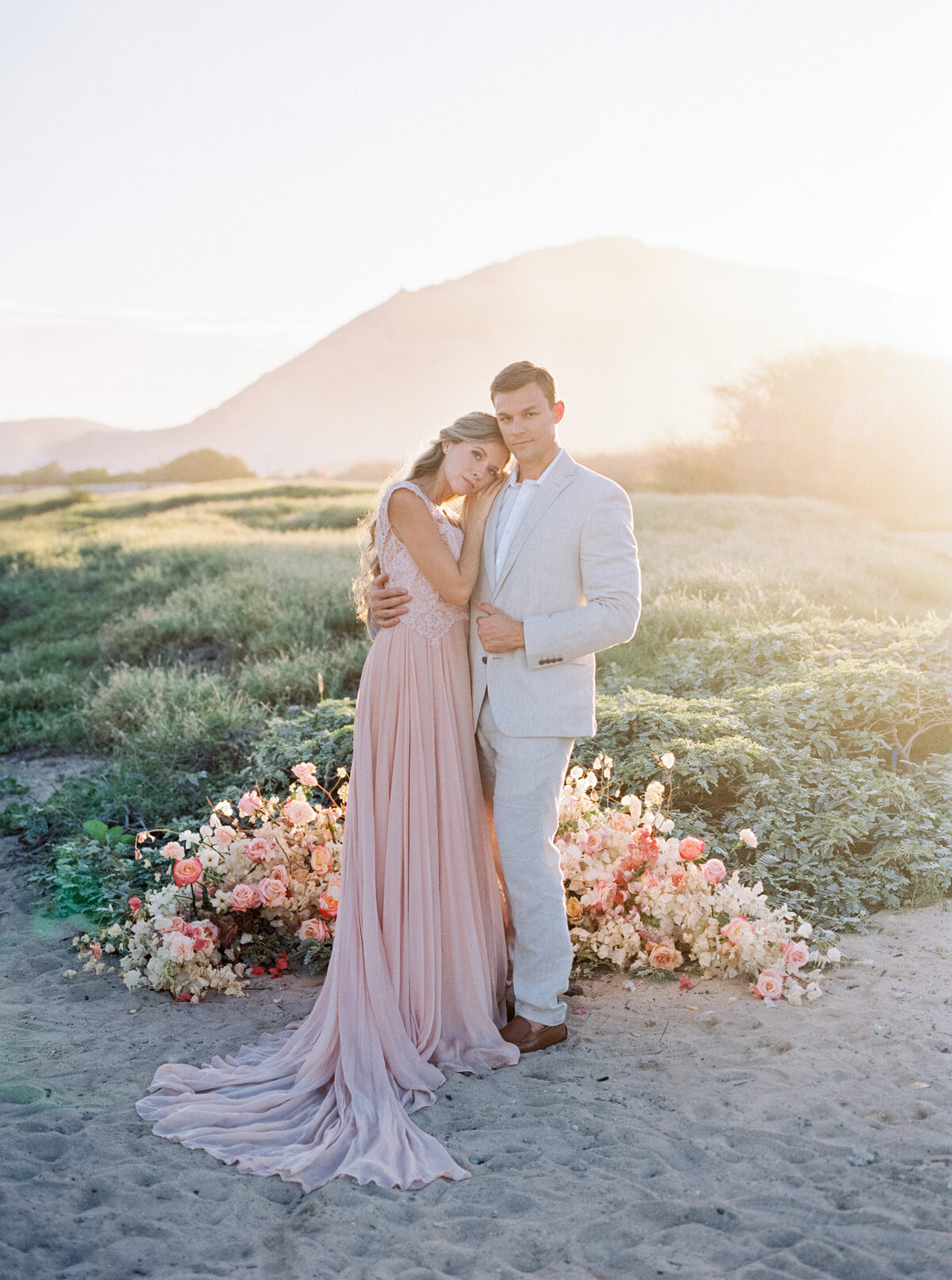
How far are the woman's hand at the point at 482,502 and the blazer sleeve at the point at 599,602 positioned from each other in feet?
1.21

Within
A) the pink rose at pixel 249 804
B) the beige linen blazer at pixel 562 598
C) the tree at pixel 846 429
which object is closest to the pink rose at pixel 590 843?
the beige linen blazer at pixel 562 598

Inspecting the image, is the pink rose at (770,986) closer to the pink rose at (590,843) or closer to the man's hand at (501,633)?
the pink rose at (590,843)

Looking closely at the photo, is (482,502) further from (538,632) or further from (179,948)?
(179,948)

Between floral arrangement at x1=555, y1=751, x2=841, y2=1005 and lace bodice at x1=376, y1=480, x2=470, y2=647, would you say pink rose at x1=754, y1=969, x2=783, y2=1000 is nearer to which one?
floral arrangement at x1=555, y1=751, x2=841, y2=1005

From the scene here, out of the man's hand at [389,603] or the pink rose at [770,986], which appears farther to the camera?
the pink rose at [770,986]

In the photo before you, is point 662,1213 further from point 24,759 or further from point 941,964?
point 24,759

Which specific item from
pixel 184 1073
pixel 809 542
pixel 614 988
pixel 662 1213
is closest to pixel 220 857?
pixel 184 1073

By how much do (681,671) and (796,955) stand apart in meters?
4.08

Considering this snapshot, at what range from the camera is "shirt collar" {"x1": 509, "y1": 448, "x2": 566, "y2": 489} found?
348cm

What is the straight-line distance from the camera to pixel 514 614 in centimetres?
353

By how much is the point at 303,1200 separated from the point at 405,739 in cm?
144

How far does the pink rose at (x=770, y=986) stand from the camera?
389cm

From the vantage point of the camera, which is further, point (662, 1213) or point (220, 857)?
point (220, 857)

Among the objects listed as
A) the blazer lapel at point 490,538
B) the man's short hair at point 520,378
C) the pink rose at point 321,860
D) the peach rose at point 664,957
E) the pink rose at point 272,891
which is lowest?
the peach rose at point 664,957
